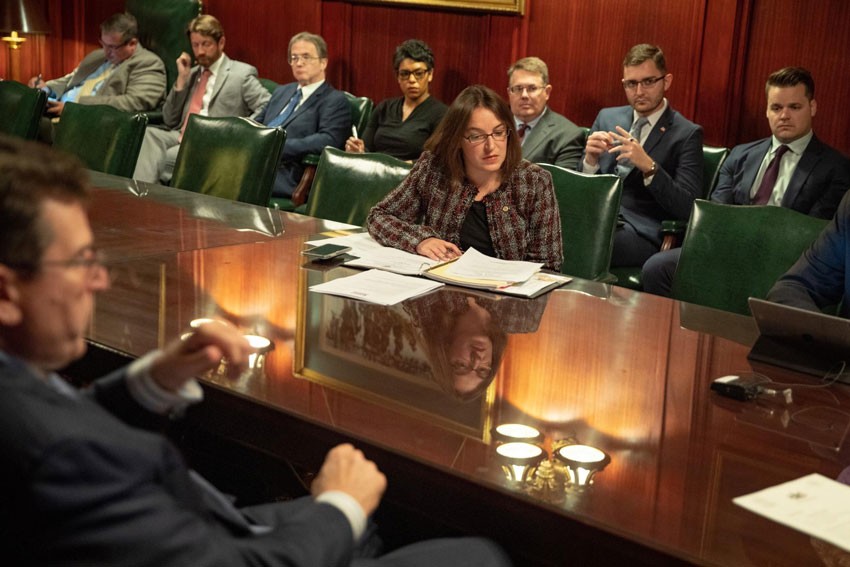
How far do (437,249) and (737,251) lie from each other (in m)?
0.82

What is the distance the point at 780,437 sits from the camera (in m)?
1.65

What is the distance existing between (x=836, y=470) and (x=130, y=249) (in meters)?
1.85

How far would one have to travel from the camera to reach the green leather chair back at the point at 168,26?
23.5 ft

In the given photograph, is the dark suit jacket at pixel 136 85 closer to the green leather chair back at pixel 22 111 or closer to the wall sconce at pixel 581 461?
the green leather chair back at pixel 22 111

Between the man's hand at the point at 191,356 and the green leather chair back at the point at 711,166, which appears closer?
→ the man's hand at the point at 191,356

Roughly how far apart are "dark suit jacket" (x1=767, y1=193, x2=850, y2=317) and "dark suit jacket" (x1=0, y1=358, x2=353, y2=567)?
1.89m

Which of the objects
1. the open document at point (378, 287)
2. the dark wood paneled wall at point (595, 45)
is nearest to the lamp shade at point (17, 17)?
the dark wood paneled wall at point (595, 45)

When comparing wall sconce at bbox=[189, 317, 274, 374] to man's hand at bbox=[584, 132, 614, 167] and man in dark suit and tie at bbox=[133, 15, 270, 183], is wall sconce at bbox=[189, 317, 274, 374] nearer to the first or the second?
man's hand at bbox=[584, 132, 614, 167]

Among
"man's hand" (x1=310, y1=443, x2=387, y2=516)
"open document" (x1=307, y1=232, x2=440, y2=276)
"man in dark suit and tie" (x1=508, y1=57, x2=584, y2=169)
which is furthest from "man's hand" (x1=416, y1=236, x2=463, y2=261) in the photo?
"man in dark suit and tie" (x1=508, y1=57, x2=584, y2=169)

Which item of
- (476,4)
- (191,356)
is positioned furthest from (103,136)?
(191,356)

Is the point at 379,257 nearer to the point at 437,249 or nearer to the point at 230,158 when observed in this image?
the point at 437,249

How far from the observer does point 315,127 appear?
18.9 feet

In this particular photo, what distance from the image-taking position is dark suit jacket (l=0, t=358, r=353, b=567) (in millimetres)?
990

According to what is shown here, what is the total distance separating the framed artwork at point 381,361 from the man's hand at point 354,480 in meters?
0.29
